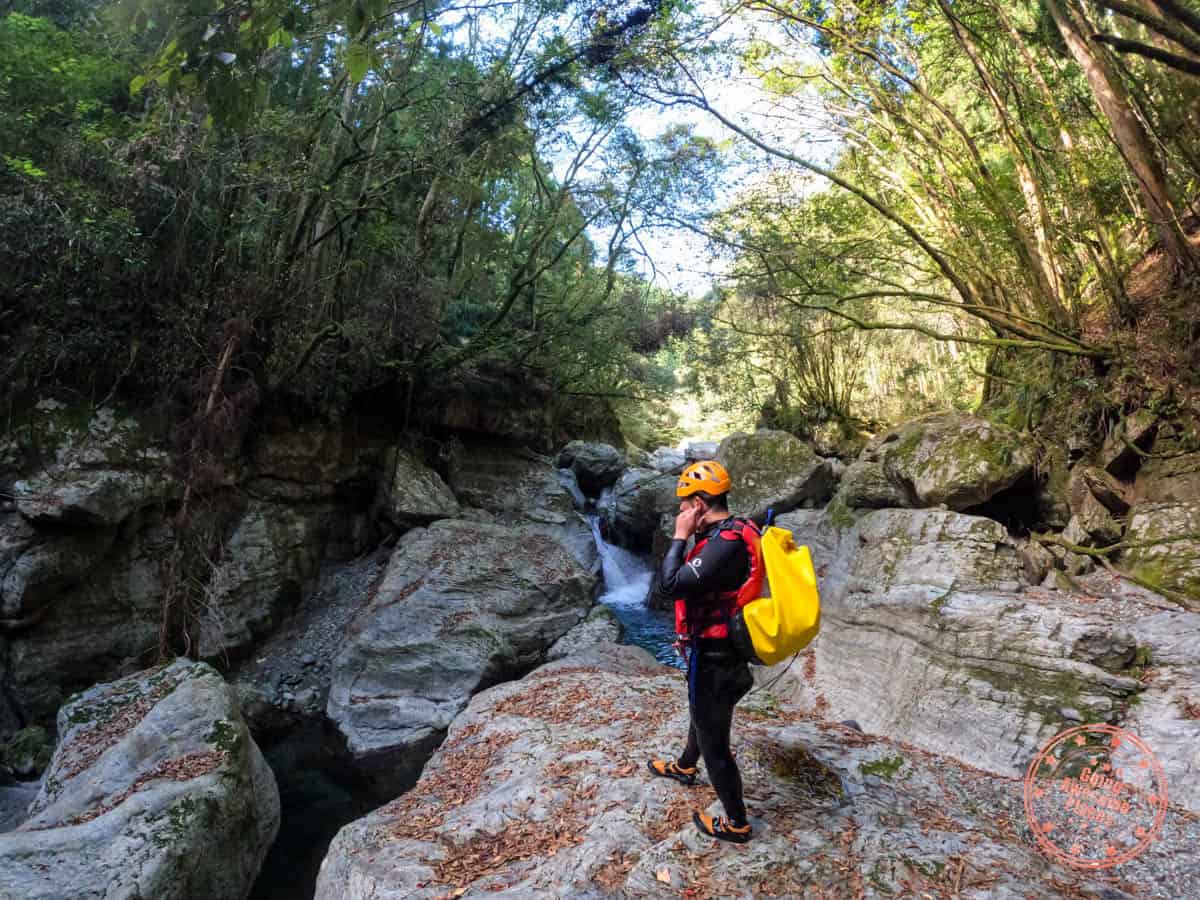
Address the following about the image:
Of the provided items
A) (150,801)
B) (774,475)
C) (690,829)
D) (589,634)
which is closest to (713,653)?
(690,829)

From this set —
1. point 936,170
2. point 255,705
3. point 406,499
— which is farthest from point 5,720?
point 936,170

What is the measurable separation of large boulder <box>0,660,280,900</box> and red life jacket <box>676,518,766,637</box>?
460cm

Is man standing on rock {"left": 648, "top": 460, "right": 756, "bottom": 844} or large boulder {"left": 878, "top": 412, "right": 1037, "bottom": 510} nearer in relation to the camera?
man standing on rock {"left": 648, "top": 460, "right": 756, "bottom": 844}

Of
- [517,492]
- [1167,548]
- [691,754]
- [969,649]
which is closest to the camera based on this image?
[691,754]

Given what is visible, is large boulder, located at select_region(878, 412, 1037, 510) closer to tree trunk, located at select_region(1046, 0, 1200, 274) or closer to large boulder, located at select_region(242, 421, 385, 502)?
tree trunk, located at select_region(1046, 0, 1200, 274)

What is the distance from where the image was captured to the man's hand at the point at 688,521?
346 cm

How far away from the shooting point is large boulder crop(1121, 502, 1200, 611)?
19.7 feet

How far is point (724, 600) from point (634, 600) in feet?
37.1

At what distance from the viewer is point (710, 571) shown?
329cm

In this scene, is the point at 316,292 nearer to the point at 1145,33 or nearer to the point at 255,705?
the point at 255,705

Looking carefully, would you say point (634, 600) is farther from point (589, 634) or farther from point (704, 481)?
point (704, 481)

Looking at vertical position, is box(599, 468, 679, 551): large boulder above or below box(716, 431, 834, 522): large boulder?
below

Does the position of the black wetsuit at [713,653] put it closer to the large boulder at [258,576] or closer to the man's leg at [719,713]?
the man's leg at [719,713]

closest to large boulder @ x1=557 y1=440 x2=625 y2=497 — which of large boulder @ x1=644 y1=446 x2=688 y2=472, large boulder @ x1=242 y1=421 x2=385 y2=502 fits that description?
large boulder @ x1=644 y1=446 x2=688 y2=472
